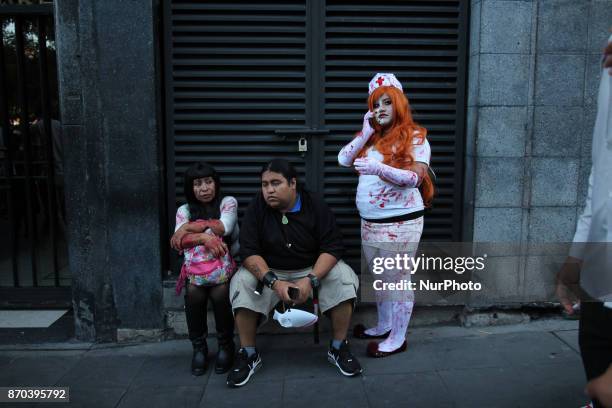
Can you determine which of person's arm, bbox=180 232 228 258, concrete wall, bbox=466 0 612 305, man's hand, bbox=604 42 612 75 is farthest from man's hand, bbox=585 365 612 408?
concrete wall, bbox=466 0 612 305

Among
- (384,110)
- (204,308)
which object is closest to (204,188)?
(204,308)

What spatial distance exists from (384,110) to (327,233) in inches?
36.8

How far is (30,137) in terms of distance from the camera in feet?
17.3

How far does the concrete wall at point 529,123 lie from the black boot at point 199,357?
2211 millimetres

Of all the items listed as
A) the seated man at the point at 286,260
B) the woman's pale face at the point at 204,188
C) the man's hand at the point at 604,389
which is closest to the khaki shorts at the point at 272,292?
the seated man at the point at 286,260

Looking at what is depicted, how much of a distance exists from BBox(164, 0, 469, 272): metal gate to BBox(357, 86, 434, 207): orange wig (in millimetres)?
704

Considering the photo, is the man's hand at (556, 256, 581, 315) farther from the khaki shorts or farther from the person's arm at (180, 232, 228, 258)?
the person's arm at (180, 232, 228, 258)

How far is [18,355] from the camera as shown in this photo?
13.5 feet

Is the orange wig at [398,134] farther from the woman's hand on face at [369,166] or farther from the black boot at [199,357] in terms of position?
the black boot at [199,357]

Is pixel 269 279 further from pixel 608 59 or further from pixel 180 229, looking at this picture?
pixel 608 59

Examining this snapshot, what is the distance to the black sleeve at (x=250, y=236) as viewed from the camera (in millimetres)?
3686

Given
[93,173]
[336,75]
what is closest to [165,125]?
[93,173]

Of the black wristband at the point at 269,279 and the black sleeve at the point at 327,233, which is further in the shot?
the black sleeve at the point at 327,233

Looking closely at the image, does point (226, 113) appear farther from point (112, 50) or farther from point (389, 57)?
point (389, 57)
